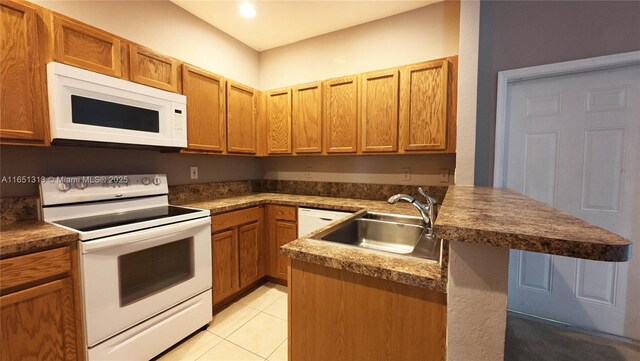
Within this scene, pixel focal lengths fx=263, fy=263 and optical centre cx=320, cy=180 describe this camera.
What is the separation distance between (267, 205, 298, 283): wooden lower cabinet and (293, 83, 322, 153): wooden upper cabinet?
68 cm

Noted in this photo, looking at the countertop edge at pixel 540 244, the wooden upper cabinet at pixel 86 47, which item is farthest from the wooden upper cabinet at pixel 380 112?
the wooden upper cabinet at pixel 86 47

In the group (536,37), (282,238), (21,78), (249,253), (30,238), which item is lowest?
(249,253)

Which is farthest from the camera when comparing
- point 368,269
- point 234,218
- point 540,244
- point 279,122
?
point 279,122

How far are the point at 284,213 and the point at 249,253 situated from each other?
19.6 inches

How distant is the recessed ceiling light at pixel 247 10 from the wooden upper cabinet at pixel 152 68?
793 mm

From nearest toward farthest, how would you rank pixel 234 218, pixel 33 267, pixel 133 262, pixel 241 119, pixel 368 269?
pixel 368 269 → pixel 33 267 → pixel 133 262 → pixel 234 218 → pixel 241 119

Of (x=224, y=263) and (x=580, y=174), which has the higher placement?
(x=580, y=174)

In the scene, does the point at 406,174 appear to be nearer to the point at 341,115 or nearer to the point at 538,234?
the point at 341,115

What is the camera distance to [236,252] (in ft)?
7.67

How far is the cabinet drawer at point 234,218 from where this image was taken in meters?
2.13

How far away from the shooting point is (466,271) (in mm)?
699

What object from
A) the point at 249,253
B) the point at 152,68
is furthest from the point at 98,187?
the point at 249,253

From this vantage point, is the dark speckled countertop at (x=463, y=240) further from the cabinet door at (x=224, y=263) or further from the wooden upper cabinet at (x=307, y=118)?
the wooden upper cabinet at (x=307, y=118)

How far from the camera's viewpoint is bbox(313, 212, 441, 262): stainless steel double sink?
1.46m
